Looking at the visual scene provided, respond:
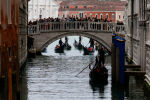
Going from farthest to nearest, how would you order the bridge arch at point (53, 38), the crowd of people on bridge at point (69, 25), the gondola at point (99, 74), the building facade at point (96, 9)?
the building facade at point (96, 9) < the crowd of people on bridge at point (69, 25) < the bridge arch at point (53, 38) < the gondola at point (99, 74)

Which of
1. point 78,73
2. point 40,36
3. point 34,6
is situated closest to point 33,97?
point 78,73

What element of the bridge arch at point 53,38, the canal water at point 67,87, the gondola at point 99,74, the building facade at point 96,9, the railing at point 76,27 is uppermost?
the building facade at point 96,9

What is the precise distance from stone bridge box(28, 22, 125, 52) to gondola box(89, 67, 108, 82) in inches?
432

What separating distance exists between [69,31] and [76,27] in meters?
0.44

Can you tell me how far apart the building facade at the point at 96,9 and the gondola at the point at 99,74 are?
47.1 meters

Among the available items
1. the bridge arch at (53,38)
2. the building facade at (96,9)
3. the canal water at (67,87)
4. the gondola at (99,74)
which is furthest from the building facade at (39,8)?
the gondola at (99,74)

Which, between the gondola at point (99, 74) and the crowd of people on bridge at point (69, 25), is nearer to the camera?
the gondola at point (99, 74)

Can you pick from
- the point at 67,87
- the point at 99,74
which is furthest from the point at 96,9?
the point at 67,87

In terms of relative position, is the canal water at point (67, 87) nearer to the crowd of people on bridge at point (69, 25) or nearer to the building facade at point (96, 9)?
the crowd of people on bridge at point (69, 25)

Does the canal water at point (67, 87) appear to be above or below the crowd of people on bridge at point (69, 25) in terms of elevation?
below

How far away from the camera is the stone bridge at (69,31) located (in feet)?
91.3

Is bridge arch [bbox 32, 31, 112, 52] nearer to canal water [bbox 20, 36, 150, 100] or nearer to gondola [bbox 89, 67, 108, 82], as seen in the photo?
canal water [bbox 20, 36, 150, 100]

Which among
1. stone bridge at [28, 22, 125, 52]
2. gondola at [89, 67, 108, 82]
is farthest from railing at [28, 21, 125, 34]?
gondola at [89, 67, 108, 82]

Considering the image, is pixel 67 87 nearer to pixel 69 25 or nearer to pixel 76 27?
pixel 76 27
